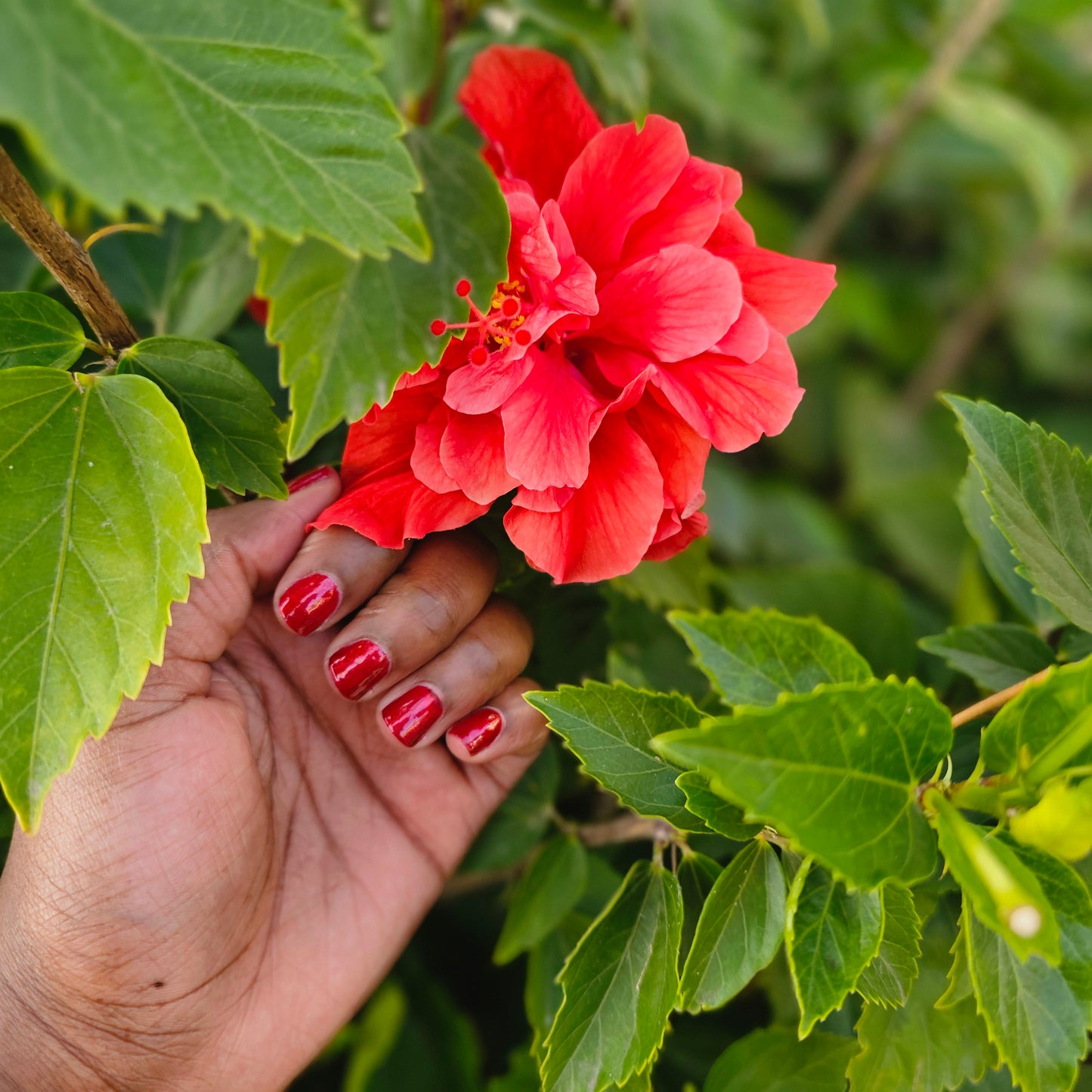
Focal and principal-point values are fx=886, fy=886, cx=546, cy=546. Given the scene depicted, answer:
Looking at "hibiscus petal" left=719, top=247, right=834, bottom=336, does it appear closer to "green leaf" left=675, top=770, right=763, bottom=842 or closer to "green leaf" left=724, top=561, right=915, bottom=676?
"green leaf" left=675, top=770, right=763, bottom=842

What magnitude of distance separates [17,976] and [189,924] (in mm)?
130

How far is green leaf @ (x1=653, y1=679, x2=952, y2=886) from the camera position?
434 millimetres

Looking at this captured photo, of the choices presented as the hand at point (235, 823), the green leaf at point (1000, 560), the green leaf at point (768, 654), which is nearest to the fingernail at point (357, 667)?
the hand at point (235, 823)

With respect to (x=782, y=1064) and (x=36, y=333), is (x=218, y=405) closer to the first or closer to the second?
(x=36, y=333)

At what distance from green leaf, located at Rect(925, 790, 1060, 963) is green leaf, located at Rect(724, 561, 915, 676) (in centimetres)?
41

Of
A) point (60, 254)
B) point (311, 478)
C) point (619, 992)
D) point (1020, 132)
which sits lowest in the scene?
point (619, 992)

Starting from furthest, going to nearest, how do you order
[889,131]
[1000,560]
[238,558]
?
[889,131] → [1000,560] → [238,558]

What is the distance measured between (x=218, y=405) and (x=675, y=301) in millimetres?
302

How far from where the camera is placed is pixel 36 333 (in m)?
0.56

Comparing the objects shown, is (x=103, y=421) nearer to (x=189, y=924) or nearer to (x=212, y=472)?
(x=212, y=472)

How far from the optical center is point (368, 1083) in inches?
40.8

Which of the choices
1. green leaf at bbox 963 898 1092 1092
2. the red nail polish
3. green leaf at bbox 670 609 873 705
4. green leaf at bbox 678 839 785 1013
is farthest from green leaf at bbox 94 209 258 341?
green leaf at bbox 963 898 1092 1092

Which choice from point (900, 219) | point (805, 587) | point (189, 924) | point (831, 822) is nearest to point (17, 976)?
point (189, 924)

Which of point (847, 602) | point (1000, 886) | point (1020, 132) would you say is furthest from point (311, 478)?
point (1020, 132)
